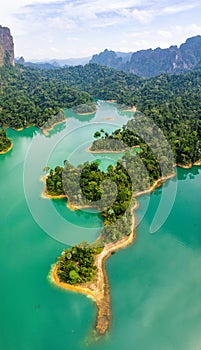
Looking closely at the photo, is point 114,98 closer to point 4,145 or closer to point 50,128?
point 50,128

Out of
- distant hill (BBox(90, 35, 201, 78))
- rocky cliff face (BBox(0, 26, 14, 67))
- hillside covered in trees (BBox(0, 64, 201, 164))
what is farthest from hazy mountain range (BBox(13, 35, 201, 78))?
rocky cliff face (BBox(0, 26, 14, 67))

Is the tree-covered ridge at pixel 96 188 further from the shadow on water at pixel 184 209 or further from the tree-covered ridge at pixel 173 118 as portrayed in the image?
the tree-covered ridge at pixel 173 118

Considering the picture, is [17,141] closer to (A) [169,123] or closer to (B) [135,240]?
(A) [169,123]

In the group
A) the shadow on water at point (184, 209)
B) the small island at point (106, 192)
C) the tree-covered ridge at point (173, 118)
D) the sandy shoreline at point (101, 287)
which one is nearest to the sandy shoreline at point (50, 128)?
the tree-covered ridge at point (173, 118)

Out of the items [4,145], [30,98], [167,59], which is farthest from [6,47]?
[167,59]

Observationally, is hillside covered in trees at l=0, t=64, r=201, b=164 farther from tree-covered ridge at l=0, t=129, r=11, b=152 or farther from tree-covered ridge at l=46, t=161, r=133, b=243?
tree-covered ridge at l=46, t=161, r=133, b=243
